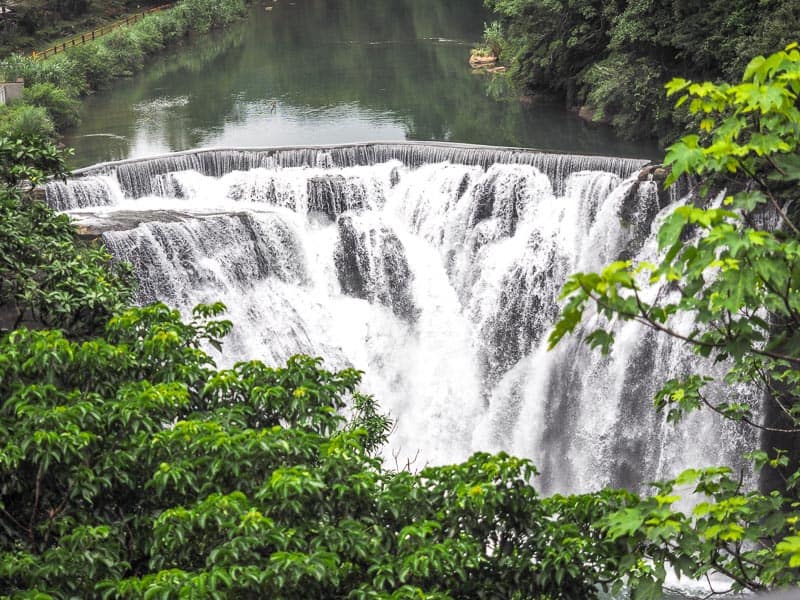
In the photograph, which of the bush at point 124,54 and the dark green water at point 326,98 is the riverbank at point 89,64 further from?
the dark green water at point 326,98

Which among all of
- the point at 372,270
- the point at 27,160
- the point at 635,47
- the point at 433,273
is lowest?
the point at 433,273

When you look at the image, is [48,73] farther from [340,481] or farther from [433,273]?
[340,481]

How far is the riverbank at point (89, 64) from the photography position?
Answer: 24.0m

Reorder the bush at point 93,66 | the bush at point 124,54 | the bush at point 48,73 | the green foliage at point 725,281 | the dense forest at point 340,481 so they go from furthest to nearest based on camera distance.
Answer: the bush at point 124,54, the bush at point 93,66, the bush at point 48,73, the dense forest at point 340,481, the green foliage at point 725,281

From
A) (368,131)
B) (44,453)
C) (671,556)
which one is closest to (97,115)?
(368,131)

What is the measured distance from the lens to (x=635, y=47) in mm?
22922

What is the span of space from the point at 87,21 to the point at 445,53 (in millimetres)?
19477

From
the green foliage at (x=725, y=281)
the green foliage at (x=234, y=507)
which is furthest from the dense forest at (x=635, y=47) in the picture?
the green foliage at (x=234, y=507)

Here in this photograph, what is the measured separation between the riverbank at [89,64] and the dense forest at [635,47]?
39.2 feet

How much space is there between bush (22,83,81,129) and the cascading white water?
8004 millimetres

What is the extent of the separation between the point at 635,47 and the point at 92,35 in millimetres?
25496

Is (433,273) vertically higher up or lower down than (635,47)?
lower down

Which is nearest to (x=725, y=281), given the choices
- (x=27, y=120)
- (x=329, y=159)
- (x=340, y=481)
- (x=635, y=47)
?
(x=340, y=481)

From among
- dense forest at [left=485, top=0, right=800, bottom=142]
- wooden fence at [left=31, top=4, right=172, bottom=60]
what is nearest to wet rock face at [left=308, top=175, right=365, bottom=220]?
dense forest at [left=485, top=0, right=800, bottom=142]
